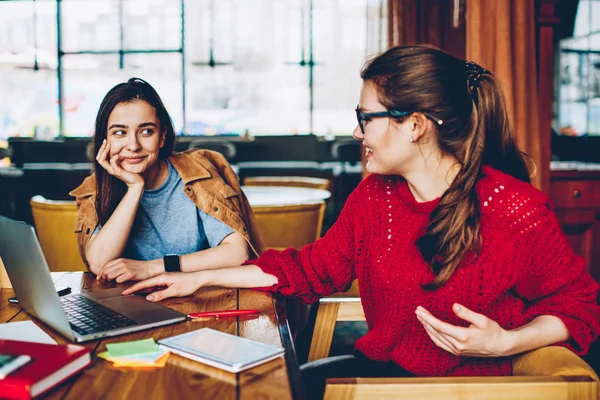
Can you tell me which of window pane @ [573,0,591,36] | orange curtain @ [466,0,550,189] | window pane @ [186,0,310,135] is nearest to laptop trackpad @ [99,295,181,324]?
orange curtain @ [466,0,550,189]

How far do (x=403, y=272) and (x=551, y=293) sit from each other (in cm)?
33

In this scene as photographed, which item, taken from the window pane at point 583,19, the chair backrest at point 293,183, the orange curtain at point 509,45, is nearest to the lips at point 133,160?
the orange curtain at point 509,45

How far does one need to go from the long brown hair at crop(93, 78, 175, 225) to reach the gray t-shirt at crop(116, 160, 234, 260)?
0.09 metres

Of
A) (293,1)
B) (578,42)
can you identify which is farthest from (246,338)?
(293,1)

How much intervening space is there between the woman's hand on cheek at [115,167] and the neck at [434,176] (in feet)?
2.77

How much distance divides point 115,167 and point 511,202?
45.8 inches

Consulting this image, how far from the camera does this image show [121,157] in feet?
6.44

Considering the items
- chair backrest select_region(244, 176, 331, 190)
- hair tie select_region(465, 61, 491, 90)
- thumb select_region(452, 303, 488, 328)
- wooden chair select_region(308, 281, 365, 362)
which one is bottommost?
wooden chair select_region(308, 281, 365, 362)

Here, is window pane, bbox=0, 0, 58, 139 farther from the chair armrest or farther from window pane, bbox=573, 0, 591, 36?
the chair armrest

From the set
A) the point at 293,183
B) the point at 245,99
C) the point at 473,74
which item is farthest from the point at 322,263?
the point at 245,99

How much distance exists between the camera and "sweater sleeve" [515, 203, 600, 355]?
4.34 feet

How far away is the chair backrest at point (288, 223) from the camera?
2.87 meters

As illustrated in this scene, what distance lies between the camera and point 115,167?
1939 mm

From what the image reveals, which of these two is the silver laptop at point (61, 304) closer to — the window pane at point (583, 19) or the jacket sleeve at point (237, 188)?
the jacket sleeve at point (237, 188)
